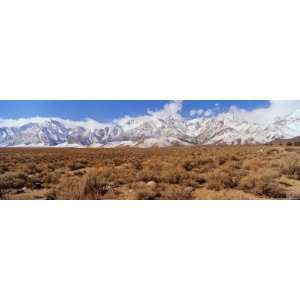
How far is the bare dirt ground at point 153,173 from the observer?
407cm

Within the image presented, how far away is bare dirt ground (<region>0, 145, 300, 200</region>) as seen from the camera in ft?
13.4

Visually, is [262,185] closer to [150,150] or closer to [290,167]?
[290,167]

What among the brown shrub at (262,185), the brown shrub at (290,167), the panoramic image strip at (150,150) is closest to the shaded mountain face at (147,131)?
the panoramic image strip at (150,150)

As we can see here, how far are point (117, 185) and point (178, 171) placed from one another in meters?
0.74

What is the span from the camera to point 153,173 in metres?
4.11

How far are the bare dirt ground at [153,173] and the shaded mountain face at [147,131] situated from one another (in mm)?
90

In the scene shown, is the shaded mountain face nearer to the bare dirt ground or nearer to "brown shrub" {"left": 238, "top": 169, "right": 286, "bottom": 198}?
the bare dirt ground

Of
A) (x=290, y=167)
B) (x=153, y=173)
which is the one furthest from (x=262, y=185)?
(x=153, y=173)

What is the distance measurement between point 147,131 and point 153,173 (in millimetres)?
504

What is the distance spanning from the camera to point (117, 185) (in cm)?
409
